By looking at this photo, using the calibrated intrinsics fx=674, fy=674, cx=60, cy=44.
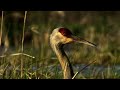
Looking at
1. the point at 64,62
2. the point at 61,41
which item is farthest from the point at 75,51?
the point at 64,62

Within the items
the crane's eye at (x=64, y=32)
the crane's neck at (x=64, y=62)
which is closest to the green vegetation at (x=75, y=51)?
the crane's neck at (x=64, y=62)

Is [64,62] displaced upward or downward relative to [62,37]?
downward

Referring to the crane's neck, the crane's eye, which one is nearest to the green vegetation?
the crane's neck

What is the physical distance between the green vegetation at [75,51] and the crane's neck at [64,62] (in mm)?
138

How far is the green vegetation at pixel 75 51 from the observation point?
753 centimetres

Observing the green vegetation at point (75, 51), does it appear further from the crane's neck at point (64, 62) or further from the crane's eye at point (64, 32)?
the crane's eye at point (64, 32)

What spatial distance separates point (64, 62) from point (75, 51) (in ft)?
2.08

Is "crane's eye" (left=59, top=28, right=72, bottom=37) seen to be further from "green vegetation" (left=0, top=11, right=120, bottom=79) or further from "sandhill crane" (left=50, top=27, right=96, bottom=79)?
"green vegetation" (left=0, top=11, right=120, bottom=79)

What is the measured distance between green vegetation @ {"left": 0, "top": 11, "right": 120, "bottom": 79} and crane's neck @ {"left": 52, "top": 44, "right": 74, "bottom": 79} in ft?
0.45

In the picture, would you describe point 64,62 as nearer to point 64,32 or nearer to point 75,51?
point 64,32

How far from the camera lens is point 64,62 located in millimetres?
7379
